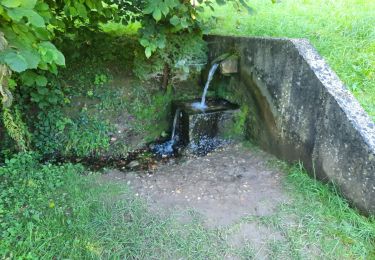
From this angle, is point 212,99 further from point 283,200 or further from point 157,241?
point 157,241

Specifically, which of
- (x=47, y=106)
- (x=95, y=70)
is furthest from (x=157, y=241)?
(x=95, y=70)

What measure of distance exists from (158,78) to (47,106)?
154cm

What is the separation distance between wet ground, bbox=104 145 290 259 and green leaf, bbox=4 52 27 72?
69.0 inches

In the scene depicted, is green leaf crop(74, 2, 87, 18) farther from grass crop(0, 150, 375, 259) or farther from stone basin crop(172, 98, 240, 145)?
stone basin crop(172, 98, 240, 145)

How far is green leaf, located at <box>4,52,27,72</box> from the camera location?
1.63 m

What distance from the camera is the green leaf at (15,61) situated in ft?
5.34

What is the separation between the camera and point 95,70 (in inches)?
175

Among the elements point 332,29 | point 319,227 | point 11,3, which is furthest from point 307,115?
point 11,3

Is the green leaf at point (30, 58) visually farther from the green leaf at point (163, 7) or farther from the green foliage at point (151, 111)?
the green foliage at point (151, 111)

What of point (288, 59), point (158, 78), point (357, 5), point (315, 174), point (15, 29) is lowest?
point (315, 174)

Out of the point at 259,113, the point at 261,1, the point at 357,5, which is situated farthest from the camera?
the point at 261,1

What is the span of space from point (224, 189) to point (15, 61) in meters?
2.21

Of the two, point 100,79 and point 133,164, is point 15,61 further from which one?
point 100,79

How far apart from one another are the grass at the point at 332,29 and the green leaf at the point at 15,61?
7.97 ft
